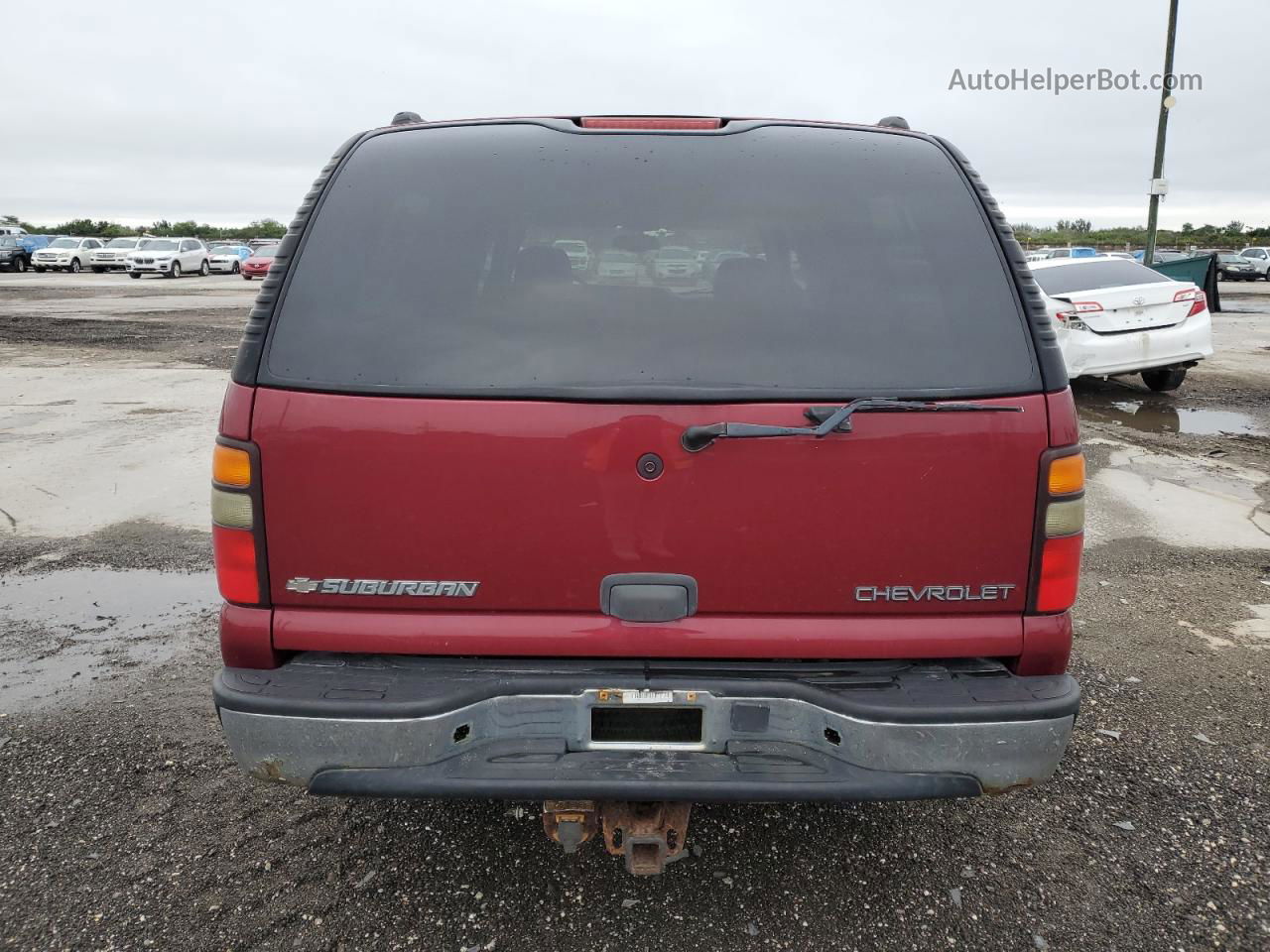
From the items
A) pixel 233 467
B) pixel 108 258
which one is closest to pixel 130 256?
pixel 108 258

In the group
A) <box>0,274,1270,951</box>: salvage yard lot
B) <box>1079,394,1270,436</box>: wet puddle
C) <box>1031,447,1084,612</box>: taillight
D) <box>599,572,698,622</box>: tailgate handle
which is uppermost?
<box>1031,447,1084,612</box>: taillight

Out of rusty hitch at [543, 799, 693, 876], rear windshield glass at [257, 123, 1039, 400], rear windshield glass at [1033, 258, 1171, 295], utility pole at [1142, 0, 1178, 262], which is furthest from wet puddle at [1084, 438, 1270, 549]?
utility pole at [1142, 0, 1178, 262]

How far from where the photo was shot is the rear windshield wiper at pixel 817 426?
205 cm

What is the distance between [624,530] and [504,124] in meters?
1.24

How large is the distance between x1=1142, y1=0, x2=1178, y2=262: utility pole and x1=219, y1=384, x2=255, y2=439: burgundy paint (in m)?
21.0

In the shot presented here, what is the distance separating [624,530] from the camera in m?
2.13

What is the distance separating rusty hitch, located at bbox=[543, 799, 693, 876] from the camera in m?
2.22

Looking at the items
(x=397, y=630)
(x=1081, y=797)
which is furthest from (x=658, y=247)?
(x=1081, y=797)

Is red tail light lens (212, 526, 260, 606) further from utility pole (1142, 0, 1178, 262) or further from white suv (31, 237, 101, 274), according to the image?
white suv (31, 237, 101, 274)

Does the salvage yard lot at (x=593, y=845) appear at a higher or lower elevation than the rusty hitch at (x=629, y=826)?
lower

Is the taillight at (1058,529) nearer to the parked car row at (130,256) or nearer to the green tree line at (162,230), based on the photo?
the parked car row at (130,256)

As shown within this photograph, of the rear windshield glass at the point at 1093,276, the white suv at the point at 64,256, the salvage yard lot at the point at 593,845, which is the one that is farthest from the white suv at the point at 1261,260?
the white suv at the point at 64,256

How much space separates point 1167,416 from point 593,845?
350 inches

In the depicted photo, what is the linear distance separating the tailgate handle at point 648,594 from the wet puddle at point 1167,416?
818 cm
